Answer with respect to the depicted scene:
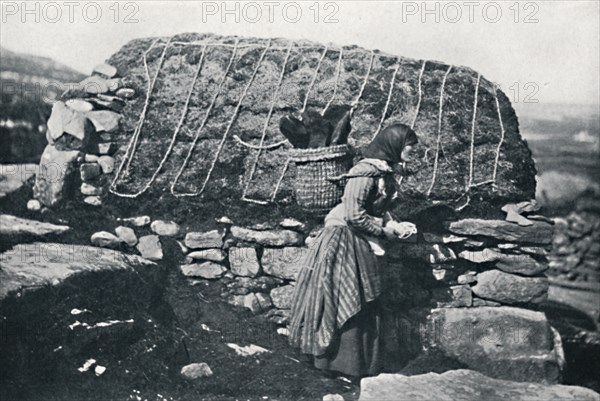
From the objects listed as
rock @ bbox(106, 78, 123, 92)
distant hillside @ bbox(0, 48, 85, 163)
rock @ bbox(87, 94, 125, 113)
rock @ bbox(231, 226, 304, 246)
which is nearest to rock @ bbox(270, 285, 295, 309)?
rock @ bbox(231, 226, 304, 246)

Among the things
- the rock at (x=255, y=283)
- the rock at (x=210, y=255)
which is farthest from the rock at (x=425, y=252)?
the rock at (x=210, y=255)

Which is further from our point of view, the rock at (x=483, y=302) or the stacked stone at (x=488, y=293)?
the rock at (x=483, y=302)

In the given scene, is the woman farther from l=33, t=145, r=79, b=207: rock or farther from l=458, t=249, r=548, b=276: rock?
l=33, t=145, r=79, b=207: rock

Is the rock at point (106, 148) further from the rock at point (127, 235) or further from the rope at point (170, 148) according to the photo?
the rock at point (127, 235)

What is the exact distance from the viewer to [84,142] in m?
3.96

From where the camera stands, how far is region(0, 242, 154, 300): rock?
3227 millimetres

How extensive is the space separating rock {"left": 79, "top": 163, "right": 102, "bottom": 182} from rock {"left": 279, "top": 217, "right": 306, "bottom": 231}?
1.52 m

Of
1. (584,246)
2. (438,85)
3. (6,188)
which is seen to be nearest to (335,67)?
(438,85)

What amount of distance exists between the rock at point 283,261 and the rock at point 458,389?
39.0 inches

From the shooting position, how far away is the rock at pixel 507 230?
3520mm

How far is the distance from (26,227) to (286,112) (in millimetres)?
2192

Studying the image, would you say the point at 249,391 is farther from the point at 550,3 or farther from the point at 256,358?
the point at 550,3

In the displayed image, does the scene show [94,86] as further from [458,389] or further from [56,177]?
[458,389]

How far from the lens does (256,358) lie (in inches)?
140
